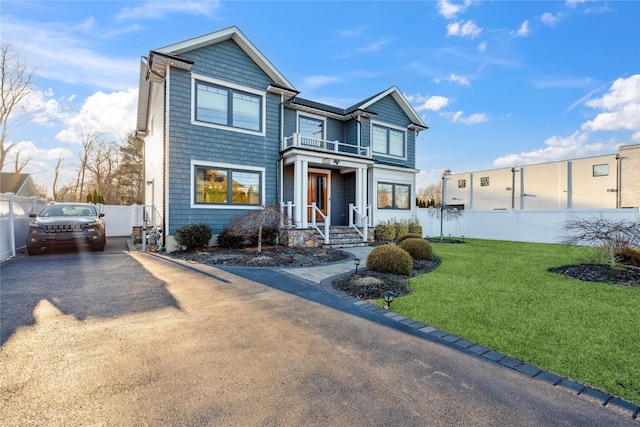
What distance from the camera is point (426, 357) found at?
319 cm

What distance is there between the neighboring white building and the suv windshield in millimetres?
31543

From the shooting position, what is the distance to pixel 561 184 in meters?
25.0

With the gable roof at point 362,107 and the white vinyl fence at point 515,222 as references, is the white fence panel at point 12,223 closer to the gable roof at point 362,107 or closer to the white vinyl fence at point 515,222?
the gable roof at point 362,107

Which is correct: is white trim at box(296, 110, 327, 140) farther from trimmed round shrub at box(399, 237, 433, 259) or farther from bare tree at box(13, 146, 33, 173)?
bare tree at box(13, 146, 33, 173)

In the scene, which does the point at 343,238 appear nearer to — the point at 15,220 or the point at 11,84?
the point at 15,220

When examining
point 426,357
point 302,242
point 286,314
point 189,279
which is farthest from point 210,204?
point 426,357

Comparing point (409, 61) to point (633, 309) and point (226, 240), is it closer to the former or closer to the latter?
point (226, 240)

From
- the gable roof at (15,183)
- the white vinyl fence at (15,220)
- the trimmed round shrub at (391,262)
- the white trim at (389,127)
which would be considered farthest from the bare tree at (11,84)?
the trimmed round shrub at (391,262)

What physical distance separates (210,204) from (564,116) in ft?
71.4

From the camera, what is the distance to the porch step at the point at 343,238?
12.7 meters

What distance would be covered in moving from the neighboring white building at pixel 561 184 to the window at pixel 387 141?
16683 mm

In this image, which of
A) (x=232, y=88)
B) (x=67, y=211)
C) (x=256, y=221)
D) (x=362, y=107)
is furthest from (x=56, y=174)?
(x=362, y=107)

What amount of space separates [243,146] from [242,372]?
10701 millimetres

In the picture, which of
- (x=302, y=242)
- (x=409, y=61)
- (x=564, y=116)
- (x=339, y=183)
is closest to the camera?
(x=302, y=242)
